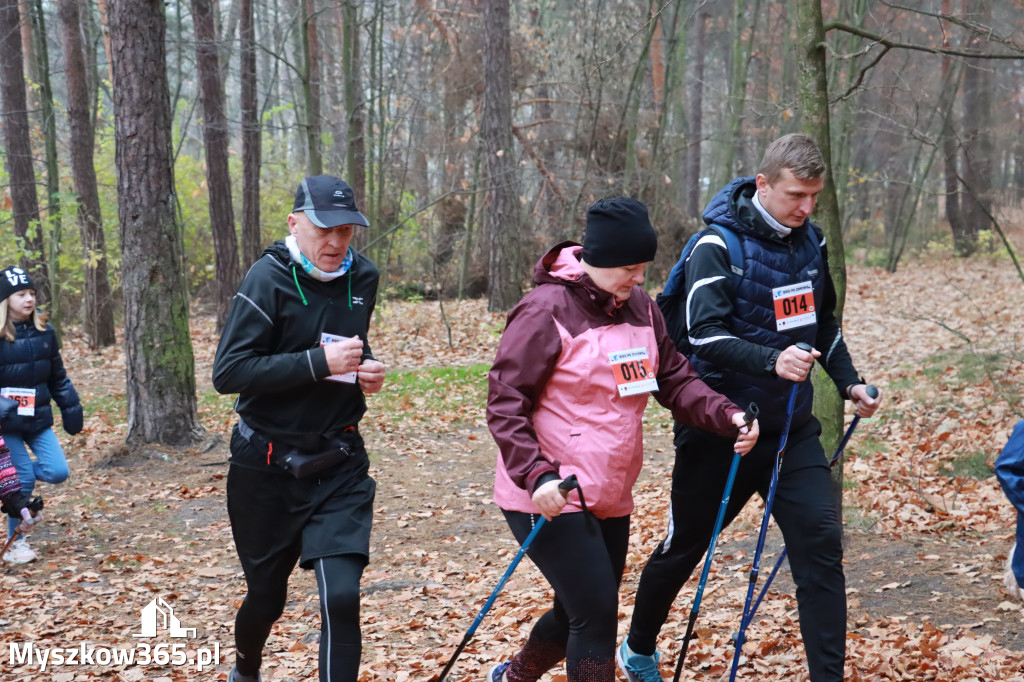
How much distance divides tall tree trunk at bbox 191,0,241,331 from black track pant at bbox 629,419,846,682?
49.3 feet

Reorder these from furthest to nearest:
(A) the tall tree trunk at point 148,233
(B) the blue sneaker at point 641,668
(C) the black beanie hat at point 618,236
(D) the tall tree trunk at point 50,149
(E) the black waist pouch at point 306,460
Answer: (D) the tall tree trunk at point 50,149, (A) the tall tree trunk at point 148,233, (B) the blue sneaker at point 641,668, (E) the black waist pouch at point 306,460, (C) the black beanie hat at point 618,236

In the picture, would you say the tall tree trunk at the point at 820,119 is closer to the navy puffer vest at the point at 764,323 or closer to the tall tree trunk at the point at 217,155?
the navy puffer vest at the point at 764,323

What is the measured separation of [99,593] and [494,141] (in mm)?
12482

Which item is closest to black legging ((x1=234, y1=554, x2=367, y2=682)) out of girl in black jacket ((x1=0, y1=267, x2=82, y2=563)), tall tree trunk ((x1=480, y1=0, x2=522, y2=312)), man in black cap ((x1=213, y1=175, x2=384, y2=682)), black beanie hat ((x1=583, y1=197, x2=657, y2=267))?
man in black cap ((x1=213, y1=175, x2=384, y2=682))

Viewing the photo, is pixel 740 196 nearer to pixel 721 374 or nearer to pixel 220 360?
pixel 721 374

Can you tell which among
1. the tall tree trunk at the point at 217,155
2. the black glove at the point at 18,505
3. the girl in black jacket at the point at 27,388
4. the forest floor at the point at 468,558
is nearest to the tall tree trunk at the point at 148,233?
the forest floor at the point at 468,558

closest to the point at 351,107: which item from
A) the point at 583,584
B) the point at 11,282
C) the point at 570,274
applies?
the point at 11,282

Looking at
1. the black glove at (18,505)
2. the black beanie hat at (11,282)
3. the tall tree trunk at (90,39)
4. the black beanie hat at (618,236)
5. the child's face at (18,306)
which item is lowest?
the black glove at (18,505)

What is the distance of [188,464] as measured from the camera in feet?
29.9

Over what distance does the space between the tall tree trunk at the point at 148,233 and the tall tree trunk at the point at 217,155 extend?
8.08 meters

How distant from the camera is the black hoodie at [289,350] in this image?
348cm

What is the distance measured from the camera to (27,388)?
666 cm

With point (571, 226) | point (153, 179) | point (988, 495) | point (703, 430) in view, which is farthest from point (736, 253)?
point (571, 226)

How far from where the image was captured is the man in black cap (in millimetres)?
3482
